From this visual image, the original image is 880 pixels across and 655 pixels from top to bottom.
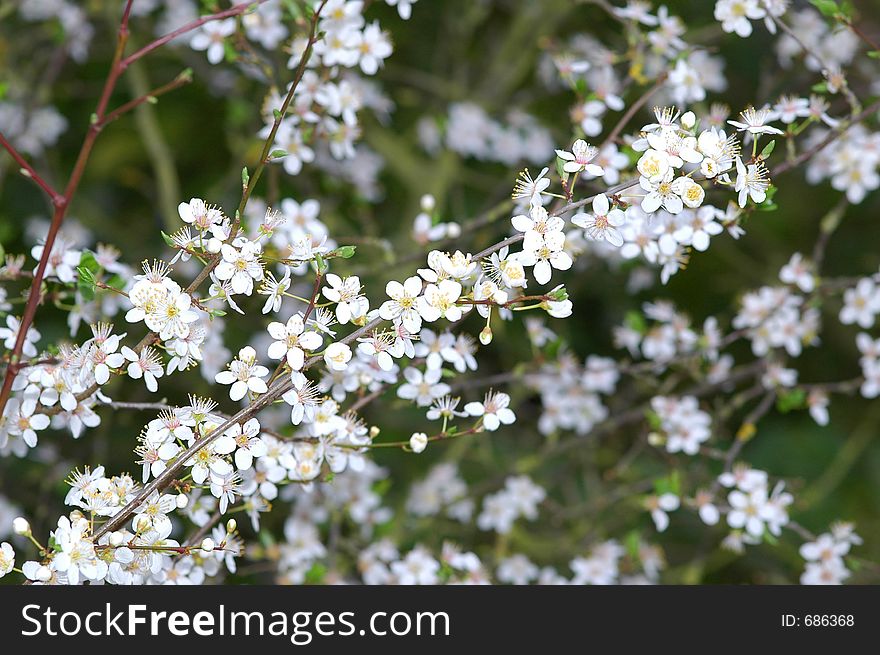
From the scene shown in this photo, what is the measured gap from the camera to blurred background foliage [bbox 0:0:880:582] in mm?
2422

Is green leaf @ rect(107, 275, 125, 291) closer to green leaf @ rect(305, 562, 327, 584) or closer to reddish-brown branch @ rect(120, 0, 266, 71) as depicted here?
reddish-brown branch @ rect(120, 0, 266, 71)

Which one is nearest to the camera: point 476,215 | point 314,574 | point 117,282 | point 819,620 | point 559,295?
point 559,295

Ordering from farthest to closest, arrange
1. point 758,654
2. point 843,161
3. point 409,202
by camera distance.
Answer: point 409,202, point 843,161, point 758,654

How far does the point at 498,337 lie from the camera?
2688 millimetres

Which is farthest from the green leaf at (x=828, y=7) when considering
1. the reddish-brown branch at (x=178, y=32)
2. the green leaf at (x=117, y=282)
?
the green leaf at (x=117, y=282)

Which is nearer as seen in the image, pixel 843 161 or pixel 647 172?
pixel 647 172

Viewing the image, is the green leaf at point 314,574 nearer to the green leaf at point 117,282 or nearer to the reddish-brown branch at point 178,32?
the green leaf at point 117,282

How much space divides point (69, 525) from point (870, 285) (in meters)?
1.65

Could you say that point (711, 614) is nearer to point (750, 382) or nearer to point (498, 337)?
point (498, 337)

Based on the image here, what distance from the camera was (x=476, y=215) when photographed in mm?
2629

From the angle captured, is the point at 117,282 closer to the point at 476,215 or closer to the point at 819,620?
the point at 476,215

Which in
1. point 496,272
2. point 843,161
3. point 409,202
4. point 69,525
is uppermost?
point 409,202

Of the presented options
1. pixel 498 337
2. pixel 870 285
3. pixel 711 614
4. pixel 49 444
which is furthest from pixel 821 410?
pixel 49 444

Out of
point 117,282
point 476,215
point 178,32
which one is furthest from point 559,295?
point 476,215
